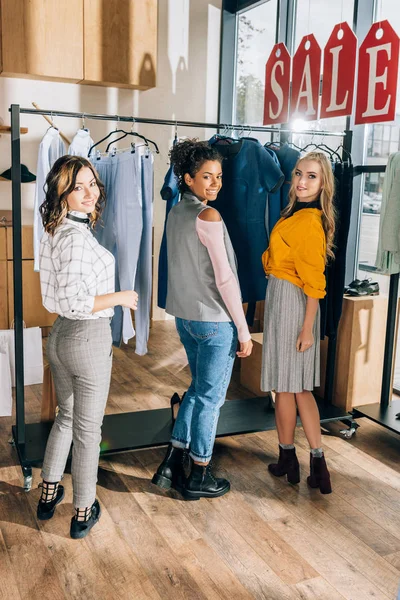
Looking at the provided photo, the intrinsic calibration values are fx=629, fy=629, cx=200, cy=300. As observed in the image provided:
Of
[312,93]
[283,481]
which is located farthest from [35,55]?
[283,481]

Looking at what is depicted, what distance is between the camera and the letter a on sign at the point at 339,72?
341 centimetres

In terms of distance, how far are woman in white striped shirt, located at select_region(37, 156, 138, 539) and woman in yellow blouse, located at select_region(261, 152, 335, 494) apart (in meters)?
0.73

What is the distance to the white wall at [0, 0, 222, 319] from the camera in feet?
18.3

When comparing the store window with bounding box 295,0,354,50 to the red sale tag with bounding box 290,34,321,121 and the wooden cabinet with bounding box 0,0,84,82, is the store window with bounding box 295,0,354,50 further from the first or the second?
the wooden cabinet with bounding box 0,0,84,82

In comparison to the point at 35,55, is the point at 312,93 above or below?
below

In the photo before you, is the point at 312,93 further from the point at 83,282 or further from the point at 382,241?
the point at 83,282

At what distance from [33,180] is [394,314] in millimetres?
3266

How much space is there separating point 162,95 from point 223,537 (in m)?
4.53

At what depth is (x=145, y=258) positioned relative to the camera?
9.96 ft

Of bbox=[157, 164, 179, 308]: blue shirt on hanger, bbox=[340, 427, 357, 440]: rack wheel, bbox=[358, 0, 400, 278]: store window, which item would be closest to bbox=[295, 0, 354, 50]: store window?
bbox=[358, 0, 400, 278]: store window

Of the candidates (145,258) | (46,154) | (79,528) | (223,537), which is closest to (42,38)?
(46,154)

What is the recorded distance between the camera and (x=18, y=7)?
4.95 m

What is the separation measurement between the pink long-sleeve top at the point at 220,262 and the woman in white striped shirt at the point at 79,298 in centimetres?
35

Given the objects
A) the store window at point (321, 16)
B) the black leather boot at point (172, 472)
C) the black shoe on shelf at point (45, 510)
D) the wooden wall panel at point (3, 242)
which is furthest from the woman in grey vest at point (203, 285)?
the wooden wall panel at point (3, 242)
